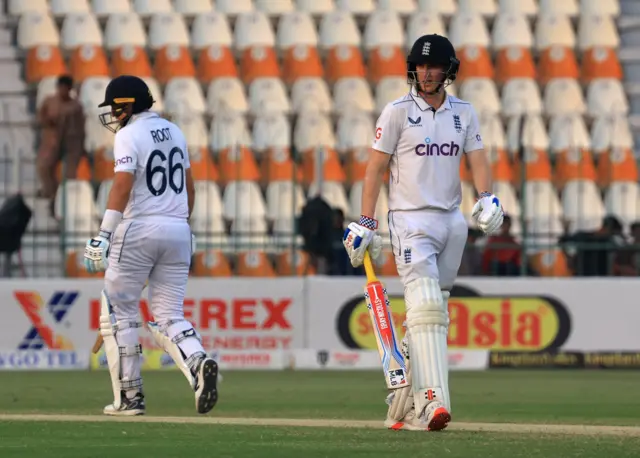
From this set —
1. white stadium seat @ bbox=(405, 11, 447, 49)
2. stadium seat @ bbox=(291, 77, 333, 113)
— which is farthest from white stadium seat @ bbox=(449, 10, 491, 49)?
stadium seat @ bbox=(291, 77, 333, 113)

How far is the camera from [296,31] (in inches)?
837

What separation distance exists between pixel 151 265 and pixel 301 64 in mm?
12443

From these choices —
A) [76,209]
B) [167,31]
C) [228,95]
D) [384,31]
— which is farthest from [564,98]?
[76,209]

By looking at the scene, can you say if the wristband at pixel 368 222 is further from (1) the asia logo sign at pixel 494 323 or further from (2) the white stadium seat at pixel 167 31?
(2) the white stadium seat at pixel 167 31

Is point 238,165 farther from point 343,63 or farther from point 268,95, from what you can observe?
point 343,63

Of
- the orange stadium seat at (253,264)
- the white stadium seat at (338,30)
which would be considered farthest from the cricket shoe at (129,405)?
the white stadium seat at (338,30)

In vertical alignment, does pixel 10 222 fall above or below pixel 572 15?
below

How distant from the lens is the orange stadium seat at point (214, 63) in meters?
20.9

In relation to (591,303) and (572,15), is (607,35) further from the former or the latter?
(591,303)

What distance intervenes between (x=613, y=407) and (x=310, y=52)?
11858 millimetres

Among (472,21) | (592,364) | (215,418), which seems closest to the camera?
(215,418)

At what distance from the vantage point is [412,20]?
21.8m

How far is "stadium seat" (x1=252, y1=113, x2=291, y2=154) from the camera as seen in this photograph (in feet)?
62.9

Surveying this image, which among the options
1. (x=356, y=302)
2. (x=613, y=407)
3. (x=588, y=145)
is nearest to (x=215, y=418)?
(x=613, y=407)
